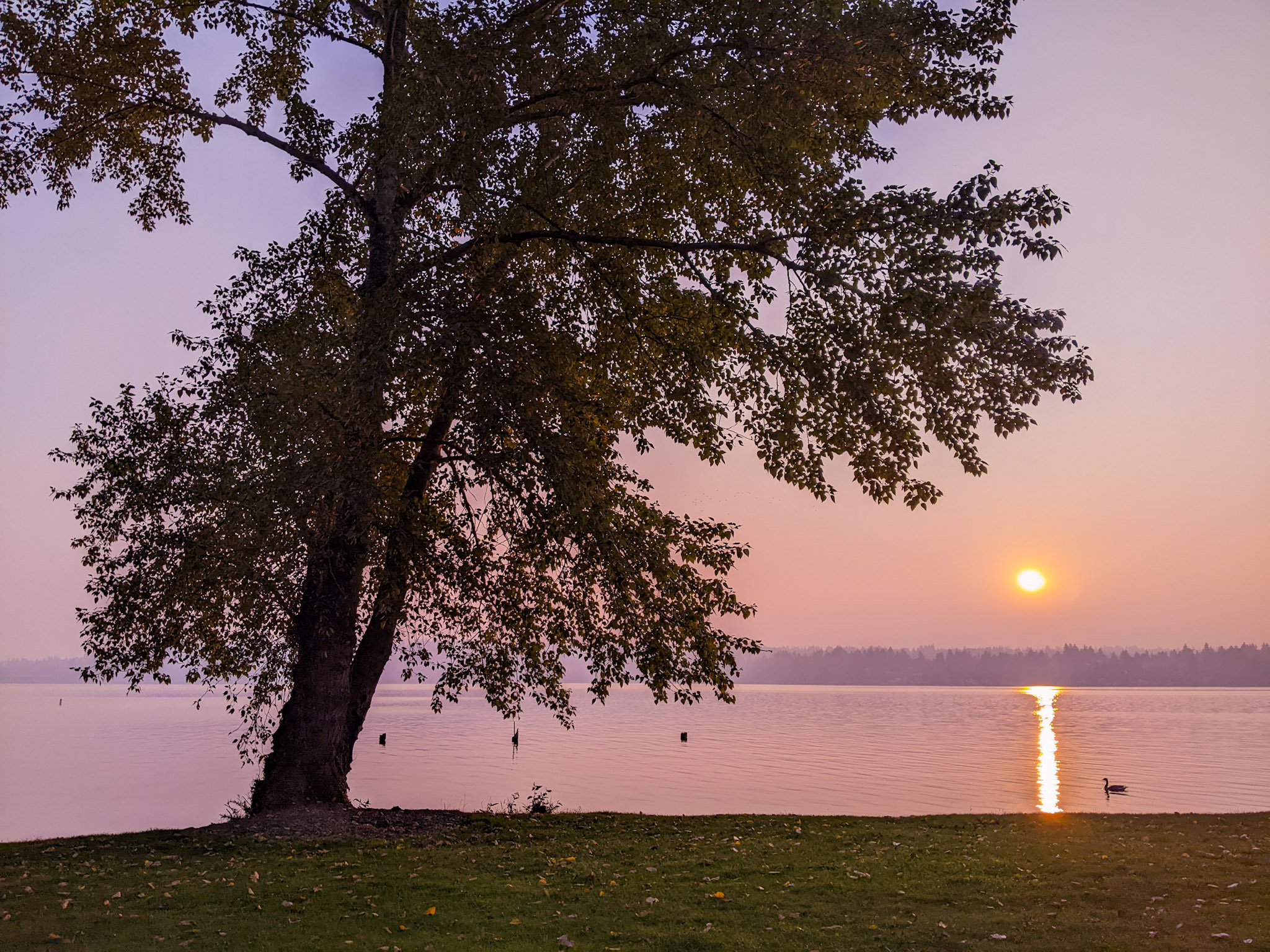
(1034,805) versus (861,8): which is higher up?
(861,8)

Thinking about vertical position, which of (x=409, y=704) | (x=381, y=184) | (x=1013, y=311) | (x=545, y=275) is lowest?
(x=409, y=704)

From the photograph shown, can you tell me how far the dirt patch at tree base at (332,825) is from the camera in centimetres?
1485

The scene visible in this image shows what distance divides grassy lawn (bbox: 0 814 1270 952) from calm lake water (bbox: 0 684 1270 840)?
20.6 metres

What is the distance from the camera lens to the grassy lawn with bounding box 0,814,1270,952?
930 centimetres

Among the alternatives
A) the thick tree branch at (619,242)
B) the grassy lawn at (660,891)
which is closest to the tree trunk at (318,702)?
the grassy lawn at (660,891)

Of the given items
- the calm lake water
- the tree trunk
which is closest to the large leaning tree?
the tree trunk

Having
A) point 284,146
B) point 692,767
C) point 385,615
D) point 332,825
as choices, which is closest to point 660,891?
point 332,825

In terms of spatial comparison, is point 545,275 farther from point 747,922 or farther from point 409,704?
point 409,704

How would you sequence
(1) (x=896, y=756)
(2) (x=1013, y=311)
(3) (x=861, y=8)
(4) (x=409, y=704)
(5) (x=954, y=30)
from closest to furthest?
(2) (x=1013, y=311)
(3) (x=861, y=8)
(5) (x=954, y=30)
(1) (x=896, y=756)
(4) (x=409, y=704)

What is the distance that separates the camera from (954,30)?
14906 millimetres

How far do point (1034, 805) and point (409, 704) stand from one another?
547ft

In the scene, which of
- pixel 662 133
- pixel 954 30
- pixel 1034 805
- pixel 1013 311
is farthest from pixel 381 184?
pixel 1034 805

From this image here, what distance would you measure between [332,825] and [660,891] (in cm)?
684

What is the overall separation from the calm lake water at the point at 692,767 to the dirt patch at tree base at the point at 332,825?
19.4m
